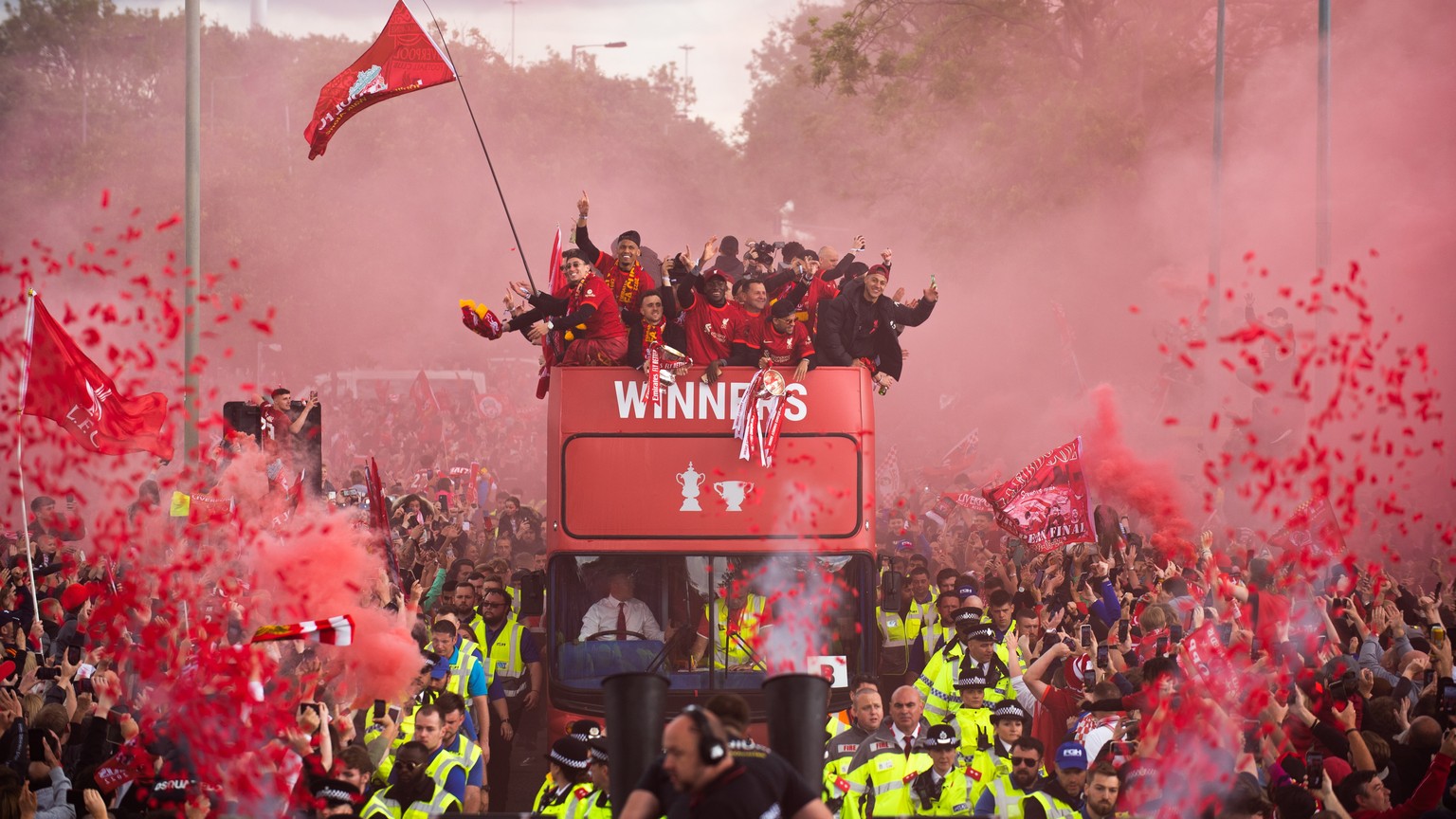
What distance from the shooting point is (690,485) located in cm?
995

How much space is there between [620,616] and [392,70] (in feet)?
21.5

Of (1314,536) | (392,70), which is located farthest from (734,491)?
(1314,536)

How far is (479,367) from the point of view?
48531 millimetres

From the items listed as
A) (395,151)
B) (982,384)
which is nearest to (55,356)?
(982,384)

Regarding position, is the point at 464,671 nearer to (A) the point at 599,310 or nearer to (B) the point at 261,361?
(A) the point at 599,310

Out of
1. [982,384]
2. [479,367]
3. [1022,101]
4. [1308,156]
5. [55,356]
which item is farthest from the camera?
[479,367]

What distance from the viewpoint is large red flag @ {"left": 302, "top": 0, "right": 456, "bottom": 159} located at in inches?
551

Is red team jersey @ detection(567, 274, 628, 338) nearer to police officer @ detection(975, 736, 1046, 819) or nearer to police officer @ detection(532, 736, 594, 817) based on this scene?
police officer @ detection(532, 736, 594, 817)

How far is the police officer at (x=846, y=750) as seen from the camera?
805 cm

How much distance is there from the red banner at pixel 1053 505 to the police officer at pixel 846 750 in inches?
209

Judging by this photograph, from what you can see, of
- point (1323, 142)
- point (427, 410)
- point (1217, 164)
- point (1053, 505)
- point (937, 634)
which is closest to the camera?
point (937, 634)

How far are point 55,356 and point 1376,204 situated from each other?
18.9m

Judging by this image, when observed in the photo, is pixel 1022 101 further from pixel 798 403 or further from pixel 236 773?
pixel 236 773

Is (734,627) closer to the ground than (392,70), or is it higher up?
closer to the ground
